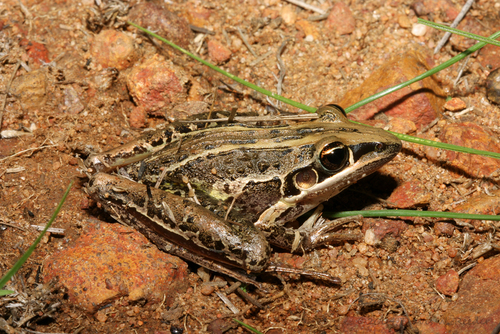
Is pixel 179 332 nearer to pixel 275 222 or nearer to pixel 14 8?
pixel 275 222

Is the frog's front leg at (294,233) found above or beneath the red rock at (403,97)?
beneath

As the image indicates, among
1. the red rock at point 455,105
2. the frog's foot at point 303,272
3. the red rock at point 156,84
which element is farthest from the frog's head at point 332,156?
the red rock at point 156,84

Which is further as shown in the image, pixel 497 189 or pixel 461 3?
pixel 461 3

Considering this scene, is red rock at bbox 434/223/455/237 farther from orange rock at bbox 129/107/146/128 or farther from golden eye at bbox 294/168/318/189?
orange rock at bbox 129/107/146/128

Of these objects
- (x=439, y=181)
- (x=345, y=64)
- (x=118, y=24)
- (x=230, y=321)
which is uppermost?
(x=118, y=24)

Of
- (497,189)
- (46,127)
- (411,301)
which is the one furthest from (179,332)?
(497,189)

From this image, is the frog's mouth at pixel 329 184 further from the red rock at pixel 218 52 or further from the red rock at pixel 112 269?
the red rock at pixel 218 52

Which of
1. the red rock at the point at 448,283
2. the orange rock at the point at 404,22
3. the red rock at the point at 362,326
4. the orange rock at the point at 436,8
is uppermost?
the orange rock at the point at 436,8

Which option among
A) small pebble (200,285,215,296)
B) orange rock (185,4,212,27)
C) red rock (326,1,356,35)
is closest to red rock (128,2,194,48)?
orange rock (185,4,212,27)
